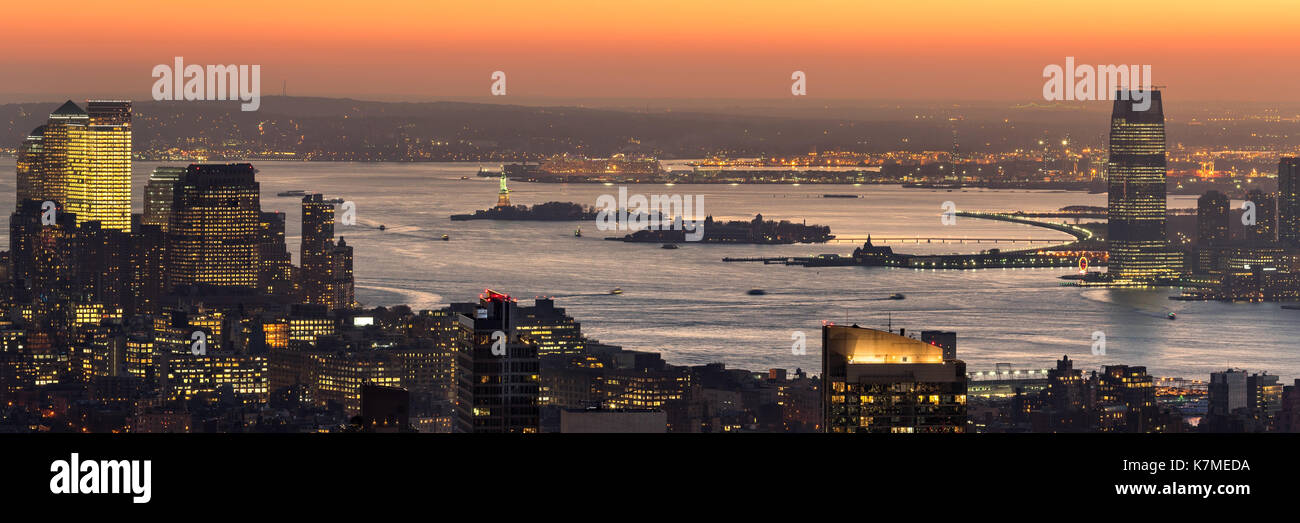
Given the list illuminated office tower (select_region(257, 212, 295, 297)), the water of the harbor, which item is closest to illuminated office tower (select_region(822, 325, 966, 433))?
the water of the harbor

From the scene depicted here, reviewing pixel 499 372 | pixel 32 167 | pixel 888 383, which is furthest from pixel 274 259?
pixel 888 383

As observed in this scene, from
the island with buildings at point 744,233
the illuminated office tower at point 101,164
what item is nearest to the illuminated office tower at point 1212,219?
the island with buildings at point 744,233

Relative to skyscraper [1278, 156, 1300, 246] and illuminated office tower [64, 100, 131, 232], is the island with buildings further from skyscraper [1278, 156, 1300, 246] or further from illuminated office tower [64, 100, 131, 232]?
illuminated office tower [64, 100, 131, 232]

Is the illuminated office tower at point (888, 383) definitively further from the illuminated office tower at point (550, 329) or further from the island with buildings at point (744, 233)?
the island with buildings at point (744, 233)

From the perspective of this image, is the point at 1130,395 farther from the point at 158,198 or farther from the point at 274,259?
the point at 158,198
